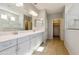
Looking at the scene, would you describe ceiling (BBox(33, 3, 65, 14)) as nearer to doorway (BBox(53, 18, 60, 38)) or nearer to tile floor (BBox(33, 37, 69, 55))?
doorway (BBox(53, 18, 60, 38))

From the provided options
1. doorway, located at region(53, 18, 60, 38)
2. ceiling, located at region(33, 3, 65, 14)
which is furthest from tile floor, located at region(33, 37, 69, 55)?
ceiling, located at region(33, 3, 65, 14)

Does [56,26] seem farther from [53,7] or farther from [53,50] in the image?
[53,50]

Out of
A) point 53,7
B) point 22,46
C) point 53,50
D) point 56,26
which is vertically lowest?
point 53,50

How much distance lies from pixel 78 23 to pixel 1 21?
2.56 meters

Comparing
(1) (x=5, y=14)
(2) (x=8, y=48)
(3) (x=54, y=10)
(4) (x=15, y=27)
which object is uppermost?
(3) (x=54, y=10)

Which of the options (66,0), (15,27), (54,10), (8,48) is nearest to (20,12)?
(15,27)

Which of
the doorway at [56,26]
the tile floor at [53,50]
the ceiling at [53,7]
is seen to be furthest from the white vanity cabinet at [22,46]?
the doorway at [56,26]

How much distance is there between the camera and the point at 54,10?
11.8ft

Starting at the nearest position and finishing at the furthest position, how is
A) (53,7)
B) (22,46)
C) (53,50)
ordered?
1. (22,46)
2. (53,50)
3. (53,7)

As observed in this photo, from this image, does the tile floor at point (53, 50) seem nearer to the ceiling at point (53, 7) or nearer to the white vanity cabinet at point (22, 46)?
the white vanity cabinet at point (22, 46)

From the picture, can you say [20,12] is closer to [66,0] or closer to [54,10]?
[54,10]

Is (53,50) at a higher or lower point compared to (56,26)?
lower

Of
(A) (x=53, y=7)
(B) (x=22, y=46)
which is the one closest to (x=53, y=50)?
(B) (x=22, y=46)

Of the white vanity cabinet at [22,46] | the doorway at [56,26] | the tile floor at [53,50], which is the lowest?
the tile floor at [53,50]
